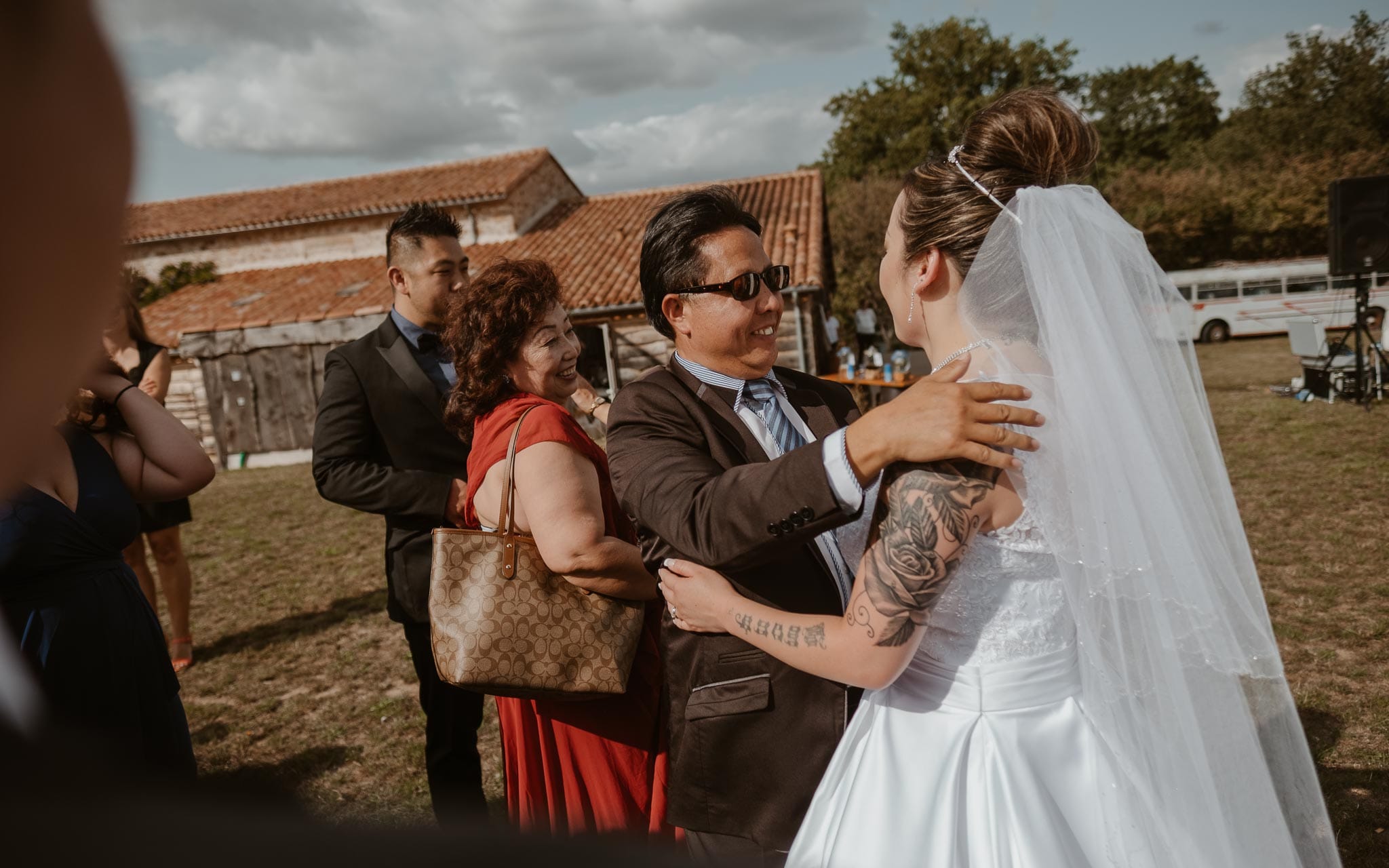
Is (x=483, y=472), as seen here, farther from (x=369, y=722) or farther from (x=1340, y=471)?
(x=1340, y=471)

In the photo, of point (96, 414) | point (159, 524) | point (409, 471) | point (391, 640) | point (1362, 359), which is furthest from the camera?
point (1362, 359)

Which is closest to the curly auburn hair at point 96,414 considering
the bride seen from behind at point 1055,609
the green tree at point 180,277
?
the bride seen from behind at point 1055,609

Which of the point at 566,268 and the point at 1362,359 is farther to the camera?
the point at 566,268

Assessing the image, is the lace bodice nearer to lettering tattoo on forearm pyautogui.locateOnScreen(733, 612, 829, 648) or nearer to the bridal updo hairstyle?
lettering tattoo on forearm pyautogui.locateOnScreen(733, 612, 829, 648)

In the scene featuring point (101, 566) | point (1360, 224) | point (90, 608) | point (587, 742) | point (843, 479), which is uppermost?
point (1360, 224)

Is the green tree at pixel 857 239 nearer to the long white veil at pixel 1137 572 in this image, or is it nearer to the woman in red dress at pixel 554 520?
the woman in red dress at pixel 554 520

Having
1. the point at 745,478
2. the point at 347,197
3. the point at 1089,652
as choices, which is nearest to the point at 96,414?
the point at 745,478

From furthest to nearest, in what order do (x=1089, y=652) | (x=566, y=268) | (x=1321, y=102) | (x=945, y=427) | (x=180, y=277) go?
(x=1321, y=102) → (x=180, y=277) → (x=566, y=268) → (x=1089, y=652) → (x=945, y=427)

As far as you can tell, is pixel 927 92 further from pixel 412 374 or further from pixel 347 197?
pixel 412 374

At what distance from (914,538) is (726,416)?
2.33 ft

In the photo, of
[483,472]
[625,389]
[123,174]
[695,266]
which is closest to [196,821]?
[123,174]

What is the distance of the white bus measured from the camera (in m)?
25.3

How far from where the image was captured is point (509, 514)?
254 centimetres

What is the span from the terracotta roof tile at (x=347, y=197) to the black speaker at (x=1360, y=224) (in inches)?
679
